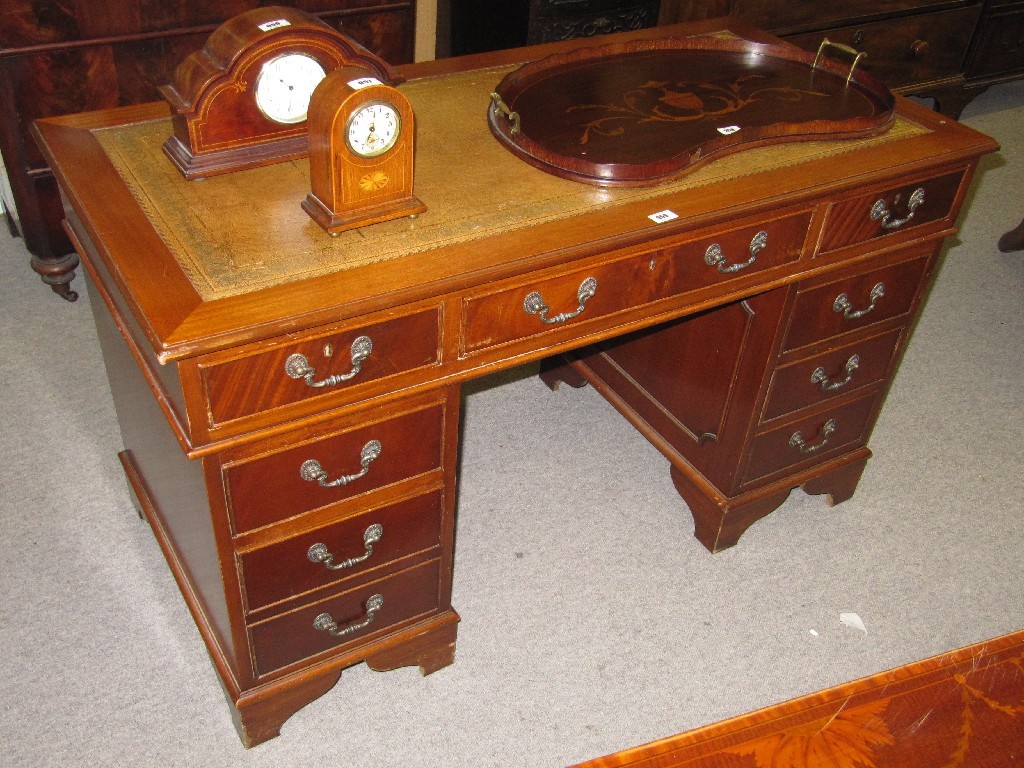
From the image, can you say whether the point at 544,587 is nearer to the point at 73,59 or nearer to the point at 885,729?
the point at 885,729

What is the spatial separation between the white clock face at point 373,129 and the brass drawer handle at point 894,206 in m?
0.99

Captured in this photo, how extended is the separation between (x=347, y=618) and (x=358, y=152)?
881 mm

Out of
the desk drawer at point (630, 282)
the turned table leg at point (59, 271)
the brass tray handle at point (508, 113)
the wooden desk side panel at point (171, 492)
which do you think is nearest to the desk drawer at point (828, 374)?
the desk drawer at point (630, 282)

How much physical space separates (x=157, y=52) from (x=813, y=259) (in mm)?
1867

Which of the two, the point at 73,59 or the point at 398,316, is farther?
the point at 73,59

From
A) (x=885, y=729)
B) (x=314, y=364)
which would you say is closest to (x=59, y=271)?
(x=314, y=364)

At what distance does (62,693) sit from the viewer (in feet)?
6.50

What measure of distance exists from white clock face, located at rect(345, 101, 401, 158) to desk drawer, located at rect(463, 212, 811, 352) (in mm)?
266

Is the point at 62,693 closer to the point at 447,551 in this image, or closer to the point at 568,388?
the point at 447,551

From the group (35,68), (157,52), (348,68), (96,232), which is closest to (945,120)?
(348,68)

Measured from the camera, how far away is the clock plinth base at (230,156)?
162 centimetres

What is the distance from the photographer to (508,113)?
5.95 ft

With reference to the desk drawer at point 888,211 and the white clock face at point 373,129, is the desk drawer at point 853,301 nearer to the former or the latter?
the desk drawer at point 888,211

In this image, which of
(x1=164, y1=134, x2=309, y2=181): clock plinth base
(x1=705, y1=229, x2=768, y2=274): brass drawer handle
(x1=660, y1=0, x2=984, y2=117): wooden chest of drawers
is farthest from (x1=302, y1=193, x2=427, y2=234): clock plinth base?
(x1=660, y1=0, x2=984, y2=117): wooden chest of drawers
